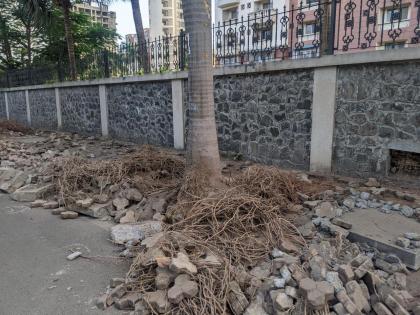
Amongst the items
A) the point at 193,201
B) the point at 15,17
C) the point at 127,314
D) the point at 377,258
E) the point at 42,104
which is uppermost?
the point at 15,17

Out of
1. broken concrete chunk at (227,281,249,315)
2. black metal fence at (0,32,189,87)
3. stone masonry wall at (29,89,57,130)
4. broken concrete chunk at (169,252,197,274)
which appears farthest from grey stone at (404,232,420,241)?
stone masonry wall at (29,89,57,130)

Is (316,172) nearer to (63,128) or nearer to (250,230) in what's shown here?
(250,230)

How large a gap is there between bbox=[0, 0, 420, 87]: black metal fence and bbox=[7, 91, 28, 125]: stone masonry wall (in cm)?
699

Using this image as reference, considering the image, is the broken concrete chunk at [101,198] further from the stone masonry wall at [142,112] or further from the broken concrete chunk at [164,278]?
the stone masonry wall at [142,112]

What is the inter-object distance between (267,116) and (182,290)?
4396mm

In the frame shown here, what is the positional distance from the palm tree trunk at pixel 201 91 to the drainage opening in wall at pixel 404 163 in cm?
263

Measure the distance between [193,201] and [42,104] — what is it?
13.0m

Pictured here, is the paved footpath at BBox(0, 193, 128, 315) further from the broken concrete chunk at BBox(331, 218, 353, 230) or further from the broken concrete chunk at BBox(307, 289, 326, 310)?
the broken concrete chunk at BBox(331, 218, 353, 230)

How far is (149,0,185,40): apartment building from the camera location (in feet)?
226

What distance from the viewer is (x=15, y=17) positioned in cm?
1842

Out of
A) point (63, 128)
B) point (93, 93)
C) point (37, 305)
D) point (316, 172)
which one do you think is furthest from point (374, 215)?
point (63, 128)

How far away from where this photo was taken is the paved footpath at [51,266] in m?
2.79

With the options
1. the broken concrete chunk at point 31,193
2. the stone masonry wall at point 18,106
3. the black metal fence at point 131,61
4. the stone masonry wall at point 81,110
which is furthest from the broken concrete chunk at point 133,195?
the stone masonry wall at point 18,106

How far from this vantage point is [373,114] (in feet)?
16.3
